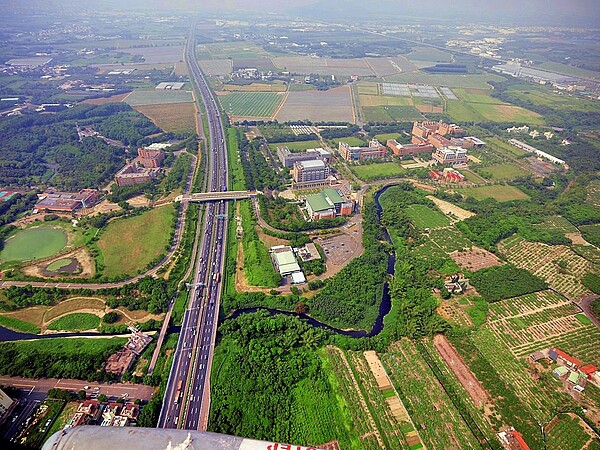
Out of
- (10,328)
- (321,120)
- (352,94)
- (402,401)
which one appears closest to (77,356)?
(10,328)

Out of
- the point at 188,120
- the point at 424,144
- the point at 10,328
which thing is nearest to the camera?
the point at 10,328

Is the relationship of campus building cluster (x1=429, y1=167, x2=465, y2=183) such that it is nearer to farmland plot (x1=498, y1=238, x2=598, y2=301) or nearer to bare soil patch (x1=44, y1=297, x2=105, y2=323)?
Answer: farmland plot (x1=498, y1=238, x2=598, y2=301)

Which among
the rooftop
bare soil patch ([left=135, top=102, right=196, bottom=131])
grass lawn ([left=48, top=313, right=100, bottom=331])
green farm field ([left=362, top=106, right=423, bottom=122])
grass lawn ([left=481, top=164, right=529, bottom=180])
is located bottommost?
bare soil patch ([left=135, top=102, right=196, bottom=131])

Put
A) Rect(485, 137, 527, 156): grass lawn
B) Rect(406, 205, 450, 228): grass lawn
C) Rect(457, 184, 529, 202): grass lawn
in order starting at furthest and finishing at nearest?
Rect(485, 137, 527, 156): grass lawn
Rect(457, 184, 529, 202): grass lawn
Rect(406, 205, 450, 228): grass lawn

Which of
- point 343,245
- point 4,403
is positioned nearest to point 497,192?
point 343,245

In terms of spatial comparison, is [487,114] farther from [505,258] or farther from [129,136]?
[129,136]

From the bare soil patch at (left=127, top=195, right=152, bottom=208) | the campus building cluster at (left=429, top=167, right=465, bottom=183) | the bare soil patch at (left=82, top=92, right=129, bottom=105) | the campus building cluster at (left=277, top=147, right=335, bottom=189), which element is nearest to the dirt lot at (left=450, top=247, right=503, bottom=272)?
the campus building cluster at (left=429, top=167, right=465, bottom=183)

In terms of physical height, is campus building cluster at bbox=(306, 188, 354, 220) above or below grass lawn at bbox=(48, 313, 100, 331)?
above
